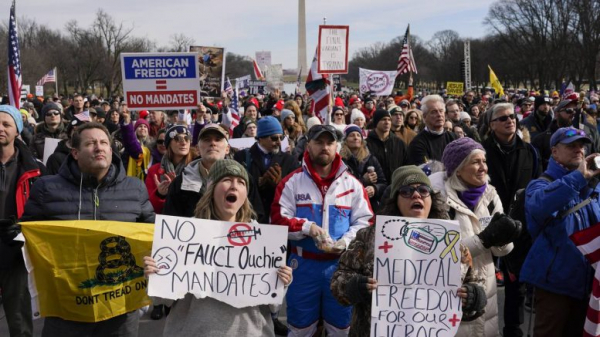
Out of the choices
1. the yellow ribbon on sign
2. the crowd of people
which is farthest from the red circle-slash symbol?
the yellow ribbon on sign

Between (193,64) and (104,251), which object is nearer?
(104,251)

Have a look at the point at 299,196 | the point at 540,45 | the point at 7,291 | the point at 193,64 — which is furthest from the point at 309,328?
the point at 540,45

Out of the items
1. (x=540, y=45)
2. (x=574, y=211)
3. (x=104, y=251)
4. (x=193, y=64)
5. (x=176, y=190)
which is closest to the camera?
(x=104, y=251)

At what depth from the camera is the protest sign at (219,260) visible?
295cm

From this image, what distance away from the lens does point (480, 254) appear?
3402 millimetres

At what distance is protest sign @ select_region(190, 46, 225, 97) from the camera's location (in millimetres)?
9652

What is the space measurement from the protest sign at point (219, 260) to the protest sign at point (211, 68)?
6.85 m

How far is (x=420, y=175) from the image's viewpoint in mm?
3076

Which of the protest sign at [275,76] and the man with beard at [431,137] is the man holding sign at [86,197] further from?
the protest sign at [275,76]

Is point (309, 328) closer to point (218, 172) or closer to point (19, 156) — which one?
point (218, 172)

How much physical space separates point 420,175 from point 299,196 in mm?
1257

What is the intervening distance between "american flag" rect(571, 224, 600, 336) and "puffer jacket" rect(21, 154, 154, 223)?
2.75 m

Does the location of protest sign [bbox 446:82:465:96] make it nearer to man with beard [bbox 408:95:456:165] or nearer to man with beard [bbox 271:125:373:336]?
man with beard [bbox 408:95:456:165]

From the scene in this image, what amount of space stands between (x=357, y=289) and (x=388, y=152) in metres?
4.41
